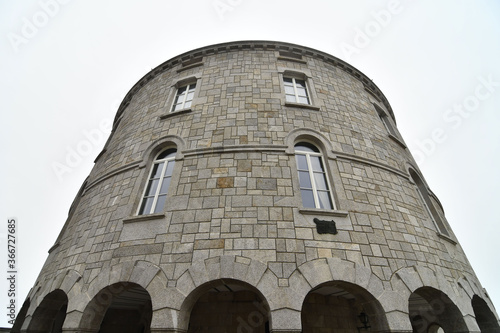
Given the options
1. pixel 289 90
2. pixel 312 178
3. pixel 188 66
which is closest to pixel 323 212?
pixel 312 178

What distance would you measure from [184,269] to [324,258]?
2871 millimetres

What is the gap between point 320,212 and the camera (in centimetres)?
583

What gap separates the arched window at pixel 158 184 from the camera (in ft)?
21.8

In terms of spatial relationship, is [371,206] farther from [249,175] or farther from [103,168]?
[103,168]

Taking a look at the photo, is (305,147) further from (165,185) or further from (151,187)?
(151,187)

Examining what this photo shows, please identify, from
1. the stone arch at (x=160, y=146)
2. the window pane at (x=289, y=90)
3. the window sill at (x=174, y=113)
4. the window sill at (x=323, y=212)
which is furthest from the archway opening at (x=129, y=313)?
the window pane at (x=289, y=90)

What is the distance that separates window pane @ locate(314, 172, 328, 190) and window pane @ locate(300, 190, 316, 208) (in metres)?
0.36

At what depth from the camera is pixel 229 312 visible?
593cm

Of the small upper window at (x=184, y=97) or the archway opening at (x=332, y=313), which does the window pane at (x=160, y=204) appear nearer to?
the small upper window at (x=184, y=97)

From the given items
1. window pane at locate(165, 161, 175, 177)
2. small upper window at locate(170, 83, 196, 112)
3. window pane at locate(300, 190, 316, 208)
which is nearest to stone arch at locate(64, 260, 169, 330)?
window pane at locate(165, 161, 175, 177)

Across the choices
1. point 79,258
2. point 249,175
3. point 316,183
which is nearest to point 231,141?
point 249,175

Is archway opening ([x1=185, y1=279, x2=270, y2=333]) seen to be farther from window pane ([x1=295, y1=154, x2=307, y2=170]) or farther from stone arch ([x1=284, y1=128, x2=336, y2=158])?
stone arch ([x1=284, y1=128, x2=336, y2=158])

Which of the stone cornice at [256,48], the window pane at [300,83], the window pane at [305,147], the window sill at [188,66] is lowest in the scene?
the window pane at [305,147]

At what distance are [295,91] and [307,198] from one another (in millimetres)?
4567
